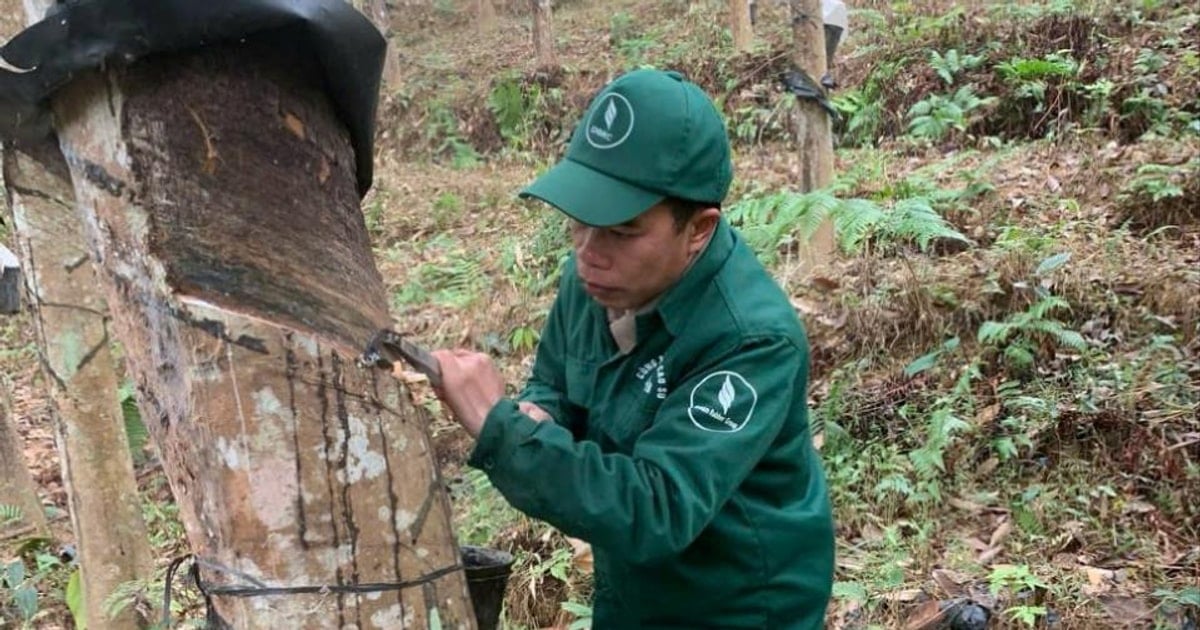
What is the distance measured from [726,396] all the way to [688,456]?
5.0 inches

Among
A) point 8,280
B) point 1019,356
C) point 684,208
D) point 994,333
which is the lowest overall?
point 1019,356

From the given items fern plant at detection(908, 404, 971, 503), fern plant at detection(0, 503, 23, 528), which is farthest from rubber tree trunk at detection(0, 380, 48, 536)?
fern plant at detection(908, 404, 971, 503)

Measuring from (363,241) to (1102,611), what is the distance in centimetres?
287

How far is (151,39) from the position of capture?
1.59m

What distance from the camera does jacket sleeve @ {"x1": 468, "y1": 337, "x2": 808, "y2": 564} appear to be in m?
1.65

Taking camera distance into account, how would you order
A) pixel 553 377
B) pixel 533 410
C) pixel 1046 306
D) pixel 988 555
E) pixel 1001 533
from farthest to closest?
pixel 1046 306 < pixel 1001 533 < pixel 988 555 < pixel 553 377 < pixel 533 410

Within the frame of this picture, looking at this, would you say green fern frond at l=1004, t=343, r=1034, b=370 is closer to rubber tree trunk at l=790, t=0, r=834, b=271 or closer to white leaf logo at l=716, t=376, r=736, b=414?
rubber tree trunk at l=790, t=0, r=834, b=271

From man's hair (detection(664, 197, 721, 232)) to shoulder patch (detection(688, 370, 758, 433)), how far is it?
0.93 ft

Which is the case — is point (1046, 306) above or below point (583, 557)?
above

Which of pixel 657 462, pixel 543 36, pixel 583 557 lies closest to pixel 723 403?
pixel 657 462

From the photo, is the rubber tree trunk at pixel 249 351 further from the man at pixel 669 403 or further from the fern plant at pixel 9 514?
the fern plant at pixel 9 514

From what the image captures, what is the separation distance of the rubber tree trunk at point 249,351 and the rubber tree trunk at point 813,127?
4146mm

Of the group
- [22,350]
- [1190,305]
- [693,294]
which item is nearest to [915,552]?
[1190,305]

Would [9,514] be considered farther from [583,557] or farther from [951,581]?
[951,581]
